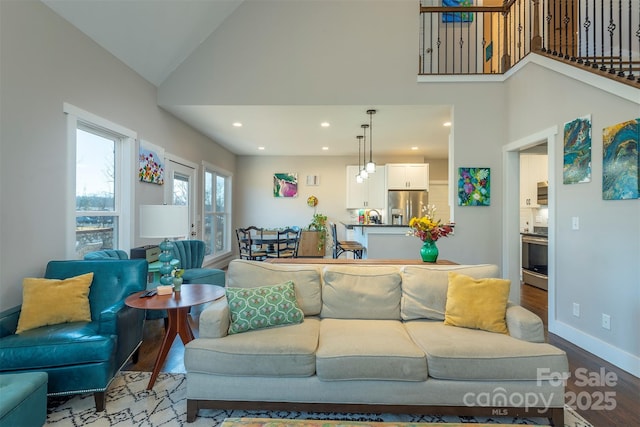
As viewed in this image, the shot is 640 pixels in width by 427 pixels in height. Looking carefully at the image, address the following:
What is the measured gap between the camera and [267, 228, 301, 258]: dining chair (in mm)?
5588

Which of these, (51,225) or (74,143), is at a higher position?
(74,143)

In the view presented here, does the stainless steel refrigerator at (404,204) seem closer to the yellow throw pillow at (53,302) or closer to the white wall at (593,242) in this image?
the white wall at (593,242)

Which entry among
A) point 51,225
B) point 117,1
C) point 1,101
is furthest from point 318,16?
point 51,225

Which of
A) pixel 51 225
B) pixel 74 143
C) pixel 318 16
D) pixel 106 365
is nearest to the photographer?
pixel 106 365

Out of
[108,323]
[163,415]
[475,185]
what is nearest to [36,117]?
[108,323]

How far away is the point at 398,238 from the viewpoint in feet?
14.0

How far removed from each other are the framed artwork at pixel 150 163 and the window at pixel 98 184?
19 centimetres

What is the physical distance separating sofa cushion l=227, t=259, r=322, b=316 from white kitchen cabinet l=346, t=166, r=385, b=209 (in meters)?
4.74

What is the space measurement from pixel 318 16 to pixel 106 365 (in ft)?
14.3

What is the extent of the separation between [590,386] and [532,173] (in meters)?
4.50

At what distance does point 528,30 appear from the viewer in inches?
175

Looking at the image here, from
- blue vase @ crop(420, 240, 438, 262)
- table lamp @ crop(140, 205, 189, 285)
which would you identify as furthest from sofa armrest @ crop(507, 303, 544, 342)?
table lamp @ crop(140, 205, 189, 285)

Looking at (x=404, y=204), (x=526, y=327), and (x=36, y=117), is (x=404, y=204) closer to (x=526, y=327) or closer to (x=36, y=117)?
(x=526, y=327)

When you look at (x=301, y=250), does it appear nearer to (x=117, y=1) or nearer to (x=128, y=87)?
(x=128, y=87)
